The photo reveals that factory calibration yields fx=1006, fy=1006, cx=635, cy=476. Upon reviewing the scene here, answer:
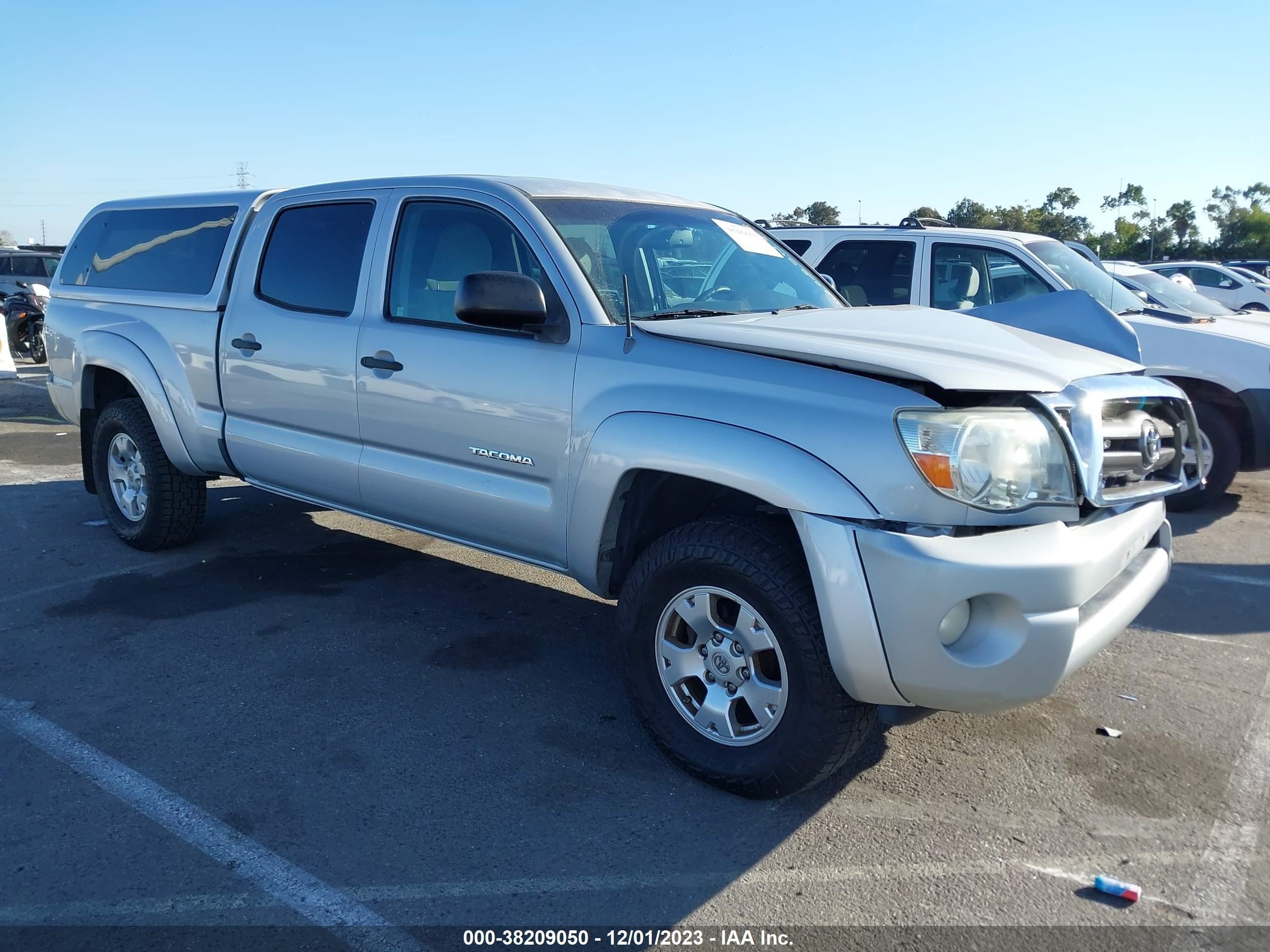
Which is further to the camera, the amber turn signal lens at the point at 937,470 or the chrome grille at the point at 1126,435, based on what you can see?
the chrome grille at the point at 1126,435

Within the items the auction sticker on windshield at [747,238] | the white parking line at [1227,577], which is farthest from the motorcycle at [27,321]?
the white parking line at [1227,577]

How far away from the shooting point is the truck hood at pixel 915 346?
296 cm

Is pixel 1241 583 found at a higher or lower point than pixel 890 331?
lower

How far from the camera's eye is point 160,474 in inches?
219

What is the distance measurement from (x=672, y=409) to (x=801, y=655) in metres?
0.88

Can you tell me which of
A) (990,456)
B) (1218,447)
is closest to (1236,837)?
(990,456)

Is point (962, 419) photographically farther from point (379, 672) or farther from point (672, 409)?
point (379, 672)

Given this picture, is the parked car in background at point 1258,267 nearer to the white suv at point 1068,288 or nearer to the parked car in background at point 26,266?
the white suv at point 1068,288

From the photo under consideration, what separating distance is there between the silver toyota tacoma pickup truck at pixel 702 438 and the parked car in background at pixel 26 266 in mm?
19271

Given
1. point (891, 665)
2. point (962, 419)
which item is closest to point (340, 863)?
point (891, 665)

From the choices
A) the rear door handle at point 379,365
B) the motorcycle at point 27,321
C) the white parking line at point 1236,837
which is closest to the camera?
the white parking line at point 1236,837

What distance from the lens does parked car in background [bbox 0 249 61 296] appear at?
69.9ft

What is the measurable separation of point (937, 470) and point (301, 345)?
303 centimetres

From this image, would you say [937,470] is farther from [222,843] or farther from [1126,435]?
[222,843]
